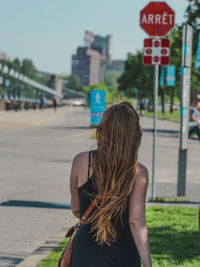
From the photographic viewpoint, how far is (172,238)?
6.98m

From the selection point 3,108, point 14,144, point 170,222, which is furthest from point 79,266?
point 3,108

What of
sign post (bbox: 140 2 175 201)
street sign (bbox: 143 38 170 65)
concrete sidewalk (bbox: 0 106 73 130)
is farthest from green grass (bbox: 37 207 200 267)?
concrete sidewalk (bbox: 0 106 73 130)

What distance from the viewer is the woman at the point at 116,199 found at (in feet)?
9.50

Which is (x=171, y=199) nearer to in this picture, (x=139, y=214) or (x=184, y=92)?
(x=184, y=92)

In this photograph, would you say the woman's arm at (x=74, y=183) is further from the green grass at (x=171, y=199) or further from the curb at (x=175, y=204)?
the green grass at (x=171, y=199)

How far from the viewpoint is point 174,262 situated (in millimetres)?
5891

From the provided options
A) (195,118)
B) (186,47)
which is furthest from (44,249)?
(195,118)

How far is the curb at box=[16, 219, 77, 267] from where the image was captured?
5.83m

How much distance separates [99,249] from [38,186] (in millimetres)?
8357

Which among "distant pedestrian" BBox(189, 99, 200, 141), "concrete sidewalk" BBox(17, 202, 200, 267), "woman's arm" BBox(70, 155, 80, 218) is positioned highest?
"woman's arm" BBox(70, 155, 80, 218)

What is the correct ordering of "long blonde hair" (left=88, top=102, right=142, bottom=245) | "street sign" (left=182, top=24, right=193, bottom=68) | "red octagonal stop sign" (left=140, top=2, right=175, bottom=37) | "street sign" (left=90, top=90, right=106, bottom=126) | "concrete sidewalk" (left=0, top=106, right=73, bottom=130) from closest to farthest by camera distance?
"long blonde hair" (left=88, top=102, right=142, bottom=245) → "street sign" (left=182, top=24, right=193, bottom=68) → "red octagonal stop sign" (left=140, top=2, right=175, bottom=37) → "street sign" (left=90, top=90, right=106, bottom=126) → "concrete sidewalk" (left=0, top=106, right=73, bottom=130)

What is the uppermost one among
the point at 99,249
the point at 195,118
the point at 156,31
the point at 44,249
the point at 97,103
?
the point at 156,31

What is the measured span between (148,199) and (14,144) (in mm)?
11373

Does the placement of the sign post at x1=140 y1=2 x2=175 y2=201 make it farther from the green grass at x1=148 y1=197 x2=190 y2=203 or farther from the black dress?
the black dress
